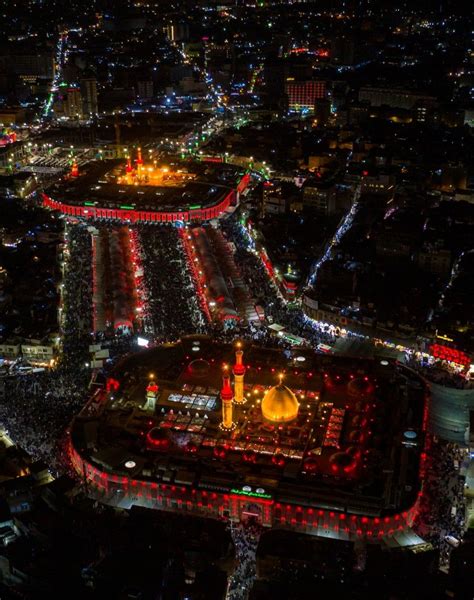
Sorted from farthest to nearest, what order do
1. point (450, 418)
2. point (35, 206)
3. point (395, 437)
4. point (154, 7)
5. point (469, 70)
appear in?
point (154, 7) → point (469, 70) → point (35, 206) → point (450, 418) → point (395, 437)

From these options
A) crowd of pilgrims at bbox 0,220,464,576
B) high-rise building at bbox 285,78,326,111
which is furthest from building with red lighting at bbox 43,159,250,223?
high-rise building at bbox 285,78,326,111

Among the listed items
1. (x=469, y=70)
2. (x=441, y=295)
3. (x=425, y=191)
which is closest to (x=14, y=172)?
(x=425, y=191)

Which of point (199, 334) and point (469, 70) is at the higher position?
point (469, 70)

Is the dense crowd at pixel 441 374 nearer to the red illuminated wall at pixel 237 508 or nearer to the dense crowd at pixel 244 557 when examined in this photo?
the red illuminated wall at pixel 237 508

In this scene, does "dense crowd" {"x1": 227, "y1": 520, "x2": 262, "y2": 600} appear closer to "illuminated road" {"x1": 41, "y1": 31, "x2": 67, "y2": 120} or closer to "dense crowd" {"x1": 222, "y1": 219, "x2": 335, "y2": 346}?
"dense crowd" {"x1": 222, "y1": 219, "x2": 335, "y2": 346}

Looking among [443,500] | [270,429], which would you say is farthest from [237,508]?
[443,500]

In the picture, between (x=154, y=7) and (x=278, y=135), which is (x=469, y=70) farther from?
(x=154, y=7)

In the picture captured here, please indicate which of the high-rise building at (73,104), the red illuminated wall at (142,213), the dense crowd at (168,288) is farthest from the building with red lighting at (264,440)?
the high-rise building at (73,104)

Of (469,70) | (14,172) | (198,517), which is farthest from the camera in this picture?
(469,70)
